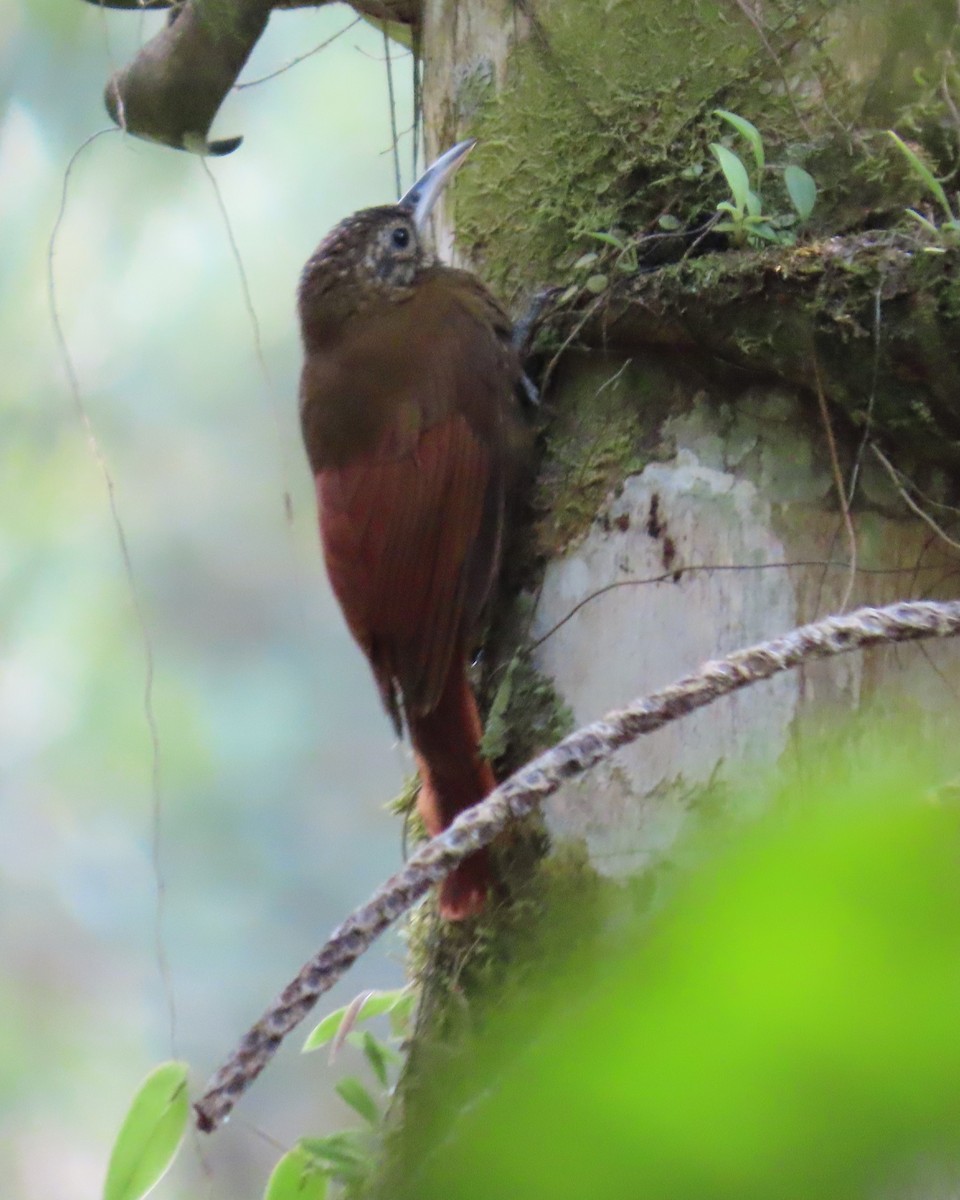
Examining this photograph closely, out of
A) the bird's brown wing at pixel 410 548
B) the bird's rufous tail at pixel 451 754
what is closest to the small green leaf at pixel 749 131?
the bird's brown wing at pixel 410 548

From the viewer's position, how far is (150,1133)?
1.47 m

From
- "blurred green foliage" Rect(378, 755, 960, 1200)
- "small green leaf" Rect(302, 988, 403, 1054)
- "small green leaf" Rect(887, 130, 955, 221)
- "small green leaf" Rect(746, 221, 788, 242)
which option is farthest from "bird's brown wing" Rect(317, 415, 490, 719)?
"blurred green foliage" Rect(378, 755, 960, 1200)

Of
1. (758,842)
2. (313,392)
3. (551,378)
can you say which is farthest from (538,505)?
(758,842)

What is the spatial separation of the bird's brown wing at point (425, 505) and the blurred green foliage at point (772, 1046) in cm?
155

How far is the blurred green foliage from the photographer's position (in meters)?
0.28

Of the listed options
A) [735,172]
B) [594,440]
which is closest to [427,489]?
[594,440]

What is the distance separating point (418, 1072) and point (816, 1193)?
134 centimetres

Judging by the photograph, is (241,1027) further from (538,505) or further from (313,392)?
(538,505)

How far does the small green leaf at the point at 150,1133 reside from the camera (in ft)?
4.62

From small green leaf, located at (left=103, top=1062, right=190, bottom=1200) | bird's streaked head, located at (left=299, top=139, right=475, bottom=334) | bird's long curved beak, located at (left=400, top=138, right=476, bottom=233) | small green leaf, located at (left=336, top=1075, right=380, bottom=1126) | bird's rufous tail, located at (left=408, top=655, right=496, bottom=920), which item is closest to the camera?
small green leaf, located at (left=103, top=1062, right=190, bottom=1200)

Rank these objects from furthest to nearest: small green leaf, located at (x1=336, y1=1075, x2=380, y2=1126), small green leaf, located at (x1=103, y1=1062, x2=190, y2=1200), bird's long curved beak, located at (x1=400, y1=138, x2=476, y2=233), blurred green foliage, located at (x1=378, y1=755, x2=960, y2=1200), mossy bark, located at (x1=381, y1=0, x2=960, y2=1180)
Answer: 1. bird's long curved beak, located at (x1=400, y1=138, x2=476, y2=233)
2. small green leaf, located at (x1=336, y1=1075, x2=380, y2=1126)
3. mossy bark, located at (x1=381, y1=0, x2=960, y2=1180)
4. small green leaf, located at (x1=103, y1=1062, x2=190, y2=1200)
5. blurred green foliage, located at (x1=378, y1=755, x2=960, y2=1200)

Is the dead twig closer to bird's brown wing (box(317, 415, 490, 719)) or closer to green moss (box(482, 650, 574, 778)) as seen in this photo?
green moss (box(482, 650, 574, 778))

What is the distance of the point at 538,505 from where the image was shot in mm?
1818

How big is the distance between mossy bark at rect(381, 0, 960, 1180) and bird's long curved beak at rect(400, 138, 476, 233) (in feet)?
0.48
